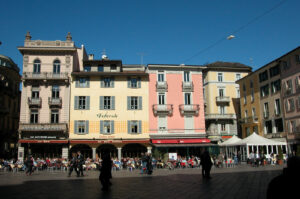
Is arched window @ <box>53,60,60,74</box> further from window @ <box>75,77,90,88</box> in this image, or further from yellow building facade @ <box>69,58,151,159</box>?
window @ <box>75,77,90,88</box>

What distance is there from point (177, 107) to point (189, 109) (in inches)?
61.5

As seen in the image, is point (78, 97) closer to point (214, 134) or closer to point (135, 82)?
point (135, 82)

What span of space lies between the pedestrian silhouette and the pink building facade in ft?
103

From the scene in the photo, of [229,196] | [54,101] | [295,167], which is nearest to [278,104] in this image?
[54,101]

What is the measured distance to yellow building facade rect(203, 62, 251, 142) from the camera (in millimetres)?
43812

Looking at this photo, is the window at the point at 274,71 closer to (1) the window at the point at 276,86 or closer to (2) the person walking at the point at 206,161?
(1) the window at the point at 276,86

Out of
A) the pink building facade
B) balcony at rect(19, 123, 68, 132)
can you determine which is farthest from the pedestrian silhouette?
balcony at rect(19, 123, 68, 132)

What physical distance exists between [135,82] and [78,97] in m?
7.29

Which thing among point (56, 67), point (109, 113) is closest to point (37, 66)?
point (56, 67)

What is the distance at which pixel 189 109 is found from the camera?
36312 millimetres

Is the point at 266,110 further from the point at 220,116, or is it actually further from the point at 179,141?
the point at 179,141

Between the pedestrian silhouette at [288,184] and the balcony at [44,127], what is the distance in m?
31.6

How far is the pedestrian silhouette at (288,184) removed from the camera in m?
3.01

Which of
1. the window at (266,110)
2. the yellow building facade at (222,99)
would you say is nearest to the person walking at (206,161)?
the window at (266,110)
